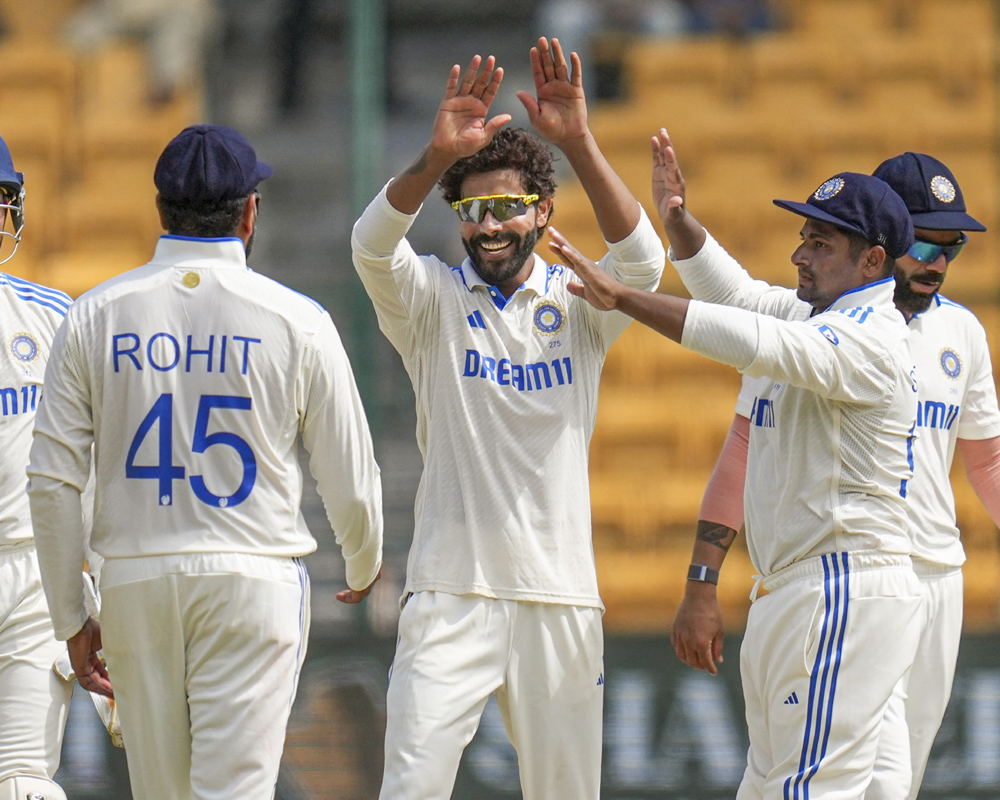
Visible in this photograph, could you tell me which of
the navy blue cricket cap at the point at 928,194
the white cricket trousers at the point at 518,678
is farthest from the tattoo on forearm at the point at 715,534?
the navy blue cricket cap at the point at 928,194

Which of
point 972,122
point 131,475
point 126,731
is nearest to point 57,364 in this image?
point 131,475

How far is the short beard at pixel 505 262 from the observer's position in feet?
13.1

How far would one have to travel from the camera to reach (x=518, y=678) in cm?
381

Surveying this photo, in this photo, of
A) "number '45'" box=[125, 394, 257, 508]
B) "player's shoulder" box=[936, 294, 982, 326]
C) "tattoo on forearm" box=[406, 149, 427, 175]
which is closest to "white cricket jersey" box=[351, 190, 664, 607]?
"tattoo on forearm" box=[406, 149, 427, 175]

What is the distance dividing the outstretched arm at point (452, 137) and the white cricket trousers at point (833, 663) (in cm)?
141

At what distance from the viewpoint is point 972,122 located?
31.8ft

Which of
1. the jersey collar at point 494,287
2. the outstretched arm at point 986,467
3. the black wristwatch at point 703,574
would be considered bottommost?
the black wristwatch at point 703,574

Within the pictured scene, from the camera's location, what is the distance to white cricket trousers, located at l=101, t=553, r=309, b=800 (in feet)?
10.8

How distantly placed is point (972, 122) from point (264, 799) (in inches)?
310

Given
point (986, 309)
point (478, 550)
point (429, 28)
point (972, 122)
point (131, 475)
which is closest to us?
point (131, 475)

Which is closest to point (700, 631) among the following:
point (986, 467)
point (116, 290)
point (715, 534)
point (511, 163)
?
point (715, 534)

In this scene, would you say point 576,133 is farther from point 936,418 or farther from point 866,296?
point 936,418

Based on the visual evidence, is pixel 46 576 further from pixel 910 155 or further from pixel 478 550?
pixel 910 155

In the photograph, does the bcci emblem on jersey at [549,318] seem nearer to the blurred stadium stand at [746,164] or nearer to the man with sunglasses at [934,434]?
the man with sunglasses at [934,434]
